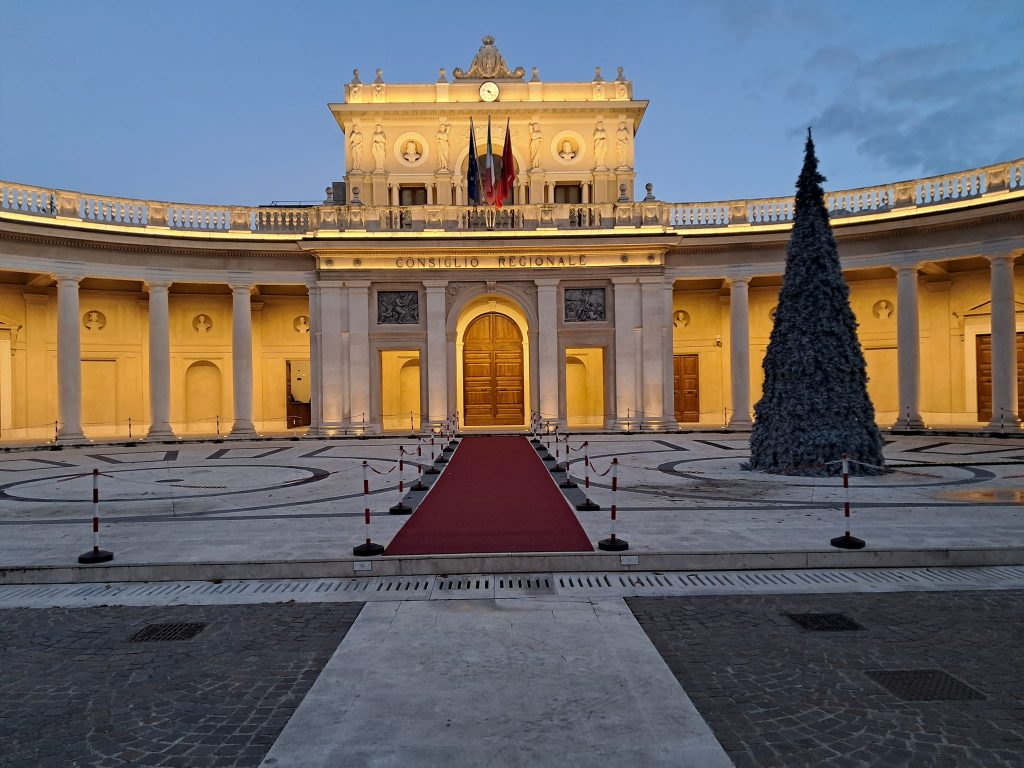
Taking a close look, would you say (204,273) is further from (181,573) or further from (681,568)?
(681,568)

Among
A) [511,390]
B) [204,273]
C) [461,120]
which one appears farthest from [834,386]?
[204,273]

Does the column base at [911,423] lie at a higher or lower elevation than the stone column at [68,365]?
lower

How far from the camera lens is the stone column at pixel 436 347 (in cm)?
3038

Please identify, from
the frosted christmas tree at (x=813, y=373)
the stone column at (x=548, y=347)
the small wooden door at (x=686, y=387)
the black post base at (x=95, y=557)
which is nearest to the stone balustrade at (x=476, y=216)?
the stone column at (x=548, y=347)

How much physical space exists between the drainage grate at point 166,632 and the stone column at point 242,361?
24055 millimetres

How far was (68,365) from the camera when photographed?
27.2 m

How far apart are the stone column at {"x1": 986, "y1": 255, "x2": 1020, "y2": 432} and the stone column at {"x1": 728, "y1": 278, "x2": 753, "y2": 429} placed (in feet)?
30.1

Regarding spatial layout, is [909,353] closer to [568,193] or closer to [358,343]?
[568,193]

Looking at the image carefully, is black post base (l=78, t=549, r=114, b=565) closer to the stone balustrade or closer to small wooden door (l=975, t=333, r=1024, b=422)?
the stone balustrade

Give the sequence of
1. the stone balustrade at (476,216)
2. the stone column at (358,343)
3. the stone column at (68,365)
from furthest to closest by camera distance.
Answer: the stone column at (358,343)
the stone balustrade at (476,216)
the stone column at (68,365)

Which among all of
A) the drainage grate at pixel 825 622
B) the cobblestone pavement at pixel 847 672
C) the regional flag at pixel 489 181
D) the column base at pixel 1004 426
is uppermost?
the regional flag at pixel 489 181

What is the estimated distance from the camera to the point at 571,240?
30.2 m

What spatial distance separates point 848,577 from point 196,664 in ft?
24.5

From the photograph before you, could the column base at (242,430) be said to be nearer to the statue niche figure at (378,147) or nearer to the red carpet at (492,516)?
the statue niche figure at (378,147)
